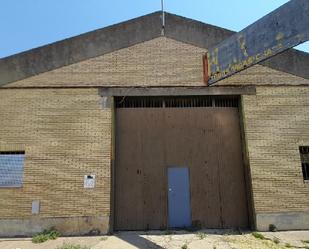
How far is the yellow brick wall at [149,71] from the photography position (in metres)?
10.8

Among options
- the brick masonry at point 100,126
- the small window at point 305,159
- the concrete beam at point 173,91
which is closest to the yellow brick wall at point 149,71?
the brick masonry at point 100,126

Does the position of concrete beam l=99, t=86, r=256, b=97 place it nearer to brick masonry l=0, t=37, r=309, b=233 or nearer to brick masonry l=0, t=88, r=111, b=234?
brick masonry l=0, t=37, r=309, b=233

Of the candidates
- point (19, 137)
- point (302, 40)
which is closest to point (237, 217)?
point (302, 40)

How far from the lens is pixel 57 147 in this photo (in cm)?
1026

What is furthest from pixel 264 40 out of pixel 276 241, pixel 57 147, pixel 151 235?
pixel 57 147

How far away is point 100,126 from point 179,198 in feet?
11.3

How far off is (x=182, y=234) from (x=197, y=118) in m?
3.82

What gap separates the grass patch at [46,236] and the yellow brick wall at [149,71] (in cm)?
456

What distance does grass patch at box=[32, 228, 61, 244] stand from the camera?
907 centimetres

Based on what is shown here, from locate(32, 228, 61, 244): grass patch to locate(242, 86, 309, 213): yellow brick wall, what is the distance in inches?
240

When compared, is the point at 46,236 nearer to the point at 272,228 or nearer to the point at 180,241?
the point at 180,241

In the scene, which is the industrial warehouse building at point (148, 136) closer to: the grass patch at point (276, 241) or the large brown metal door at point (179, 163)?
the large brown metal door at point (179, 163)

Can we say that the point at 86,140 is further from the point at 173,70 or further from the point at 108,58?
the point at 173,70

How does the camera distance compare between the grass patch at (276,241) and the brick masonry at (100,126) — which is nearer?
the grass patch at (276,241)
